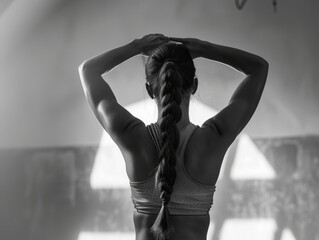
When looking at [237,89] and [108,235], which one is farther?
[108,235]

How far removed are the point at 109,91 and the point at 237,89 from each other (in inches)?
11.7

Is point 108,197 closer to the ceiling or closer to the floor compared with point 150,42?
closer to the floor

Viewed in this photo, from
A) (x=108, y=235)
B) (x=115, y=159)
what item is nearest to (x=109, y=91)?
(x=115, y=159)

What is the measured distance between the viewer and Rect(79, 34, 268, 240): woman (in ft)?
3.35

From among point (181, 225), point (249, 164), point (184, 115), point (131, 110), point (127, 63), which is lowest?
point (249, 164)

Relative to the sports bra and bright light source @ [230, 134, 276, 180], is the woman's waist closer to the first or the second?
the sports bra

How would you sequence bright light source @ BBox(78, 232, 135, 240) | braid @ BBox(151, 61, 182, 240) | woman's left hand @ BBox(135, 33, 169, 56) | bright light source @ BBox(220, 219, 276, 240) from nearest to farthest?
braid @ BBox(151, 61, 182, 240)
woman's left hand @ BBox(135, 33, 169, 56)
bright light source @ BBox(220, 219, 276, 240)
bright light source @ BBox(78, 232, 135, 240)

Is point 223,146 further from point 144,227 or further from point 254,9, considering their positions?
point 254,9

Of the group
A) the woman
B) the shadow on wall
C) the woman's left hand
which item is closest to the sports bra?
the woman

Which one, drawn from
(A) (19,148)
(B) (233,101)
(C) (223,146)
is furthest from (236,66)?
(A) (19,148)

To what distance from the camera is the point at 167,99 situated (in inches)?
41.4

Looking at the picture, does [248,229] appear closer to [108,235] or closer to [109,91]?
[108,235]

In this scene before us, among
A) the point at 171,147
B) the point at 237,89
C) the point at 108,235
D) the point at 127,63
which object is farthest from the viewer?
the point at 127,63

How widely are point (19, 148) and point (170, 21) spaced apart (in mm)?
1182
